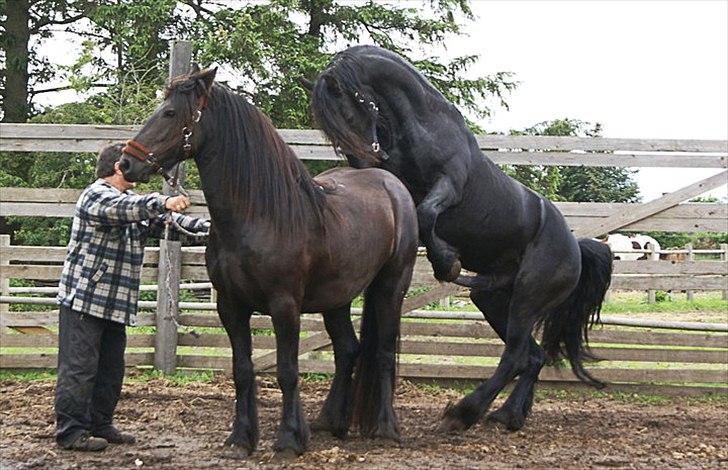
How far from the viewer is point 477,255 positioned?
22.1ft

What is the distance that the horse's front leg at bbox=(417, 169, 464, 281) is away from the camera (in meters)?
6.08

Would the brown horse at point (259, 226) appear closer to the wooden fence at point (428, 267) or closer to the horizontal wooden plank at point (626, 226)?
the wooden fence at point (428, 267)

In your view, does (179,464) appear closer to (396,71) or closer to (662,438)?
(396,71)

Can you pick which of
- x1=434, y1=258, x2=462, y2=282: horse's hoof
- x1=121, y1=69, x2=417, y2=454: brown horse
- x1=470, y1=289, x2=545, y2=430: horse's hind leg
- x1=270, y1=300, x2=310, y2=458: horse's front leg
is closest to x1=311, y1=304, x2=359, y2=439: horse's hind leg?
x1=121, y1=69, x2=417, y2=454: brown horse

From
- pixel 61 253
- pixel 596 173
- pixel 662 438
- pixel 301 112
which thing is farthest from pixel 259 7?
pixel 662 438

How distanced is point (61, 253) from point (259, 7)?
13.8m

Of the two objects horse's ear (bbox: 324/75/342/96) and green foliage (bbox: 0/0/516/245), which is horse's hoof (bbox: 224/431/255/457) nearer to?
horse's ear (bbox: 324/75/342/96)

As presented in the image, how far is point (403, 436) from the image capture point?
19.4 ft

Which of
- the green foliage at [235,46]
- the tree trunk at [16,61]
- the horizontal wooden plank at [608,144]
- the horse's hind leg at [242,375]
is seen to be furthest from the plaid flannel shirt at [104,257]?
the tree trunk at [16,61]

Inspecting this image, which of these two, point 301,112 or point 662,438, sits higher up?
point 301,112

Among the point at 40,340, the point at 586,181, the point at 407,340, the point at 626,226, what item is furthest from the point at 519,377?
the point at 586,181

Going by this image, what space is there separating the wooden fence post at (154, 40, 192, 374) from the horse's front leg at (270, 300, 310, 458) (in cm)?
330

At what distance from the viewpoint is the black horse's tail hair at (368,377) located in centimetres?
572

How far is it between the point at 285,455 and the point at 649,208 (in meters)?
4.71
